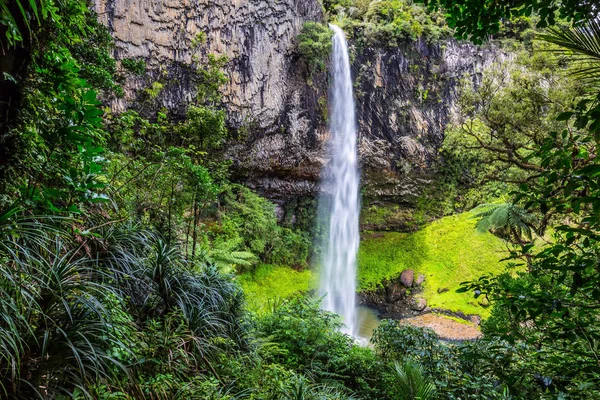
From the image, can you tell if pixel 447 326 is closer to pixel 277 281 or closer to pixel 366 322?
pixel 366 322

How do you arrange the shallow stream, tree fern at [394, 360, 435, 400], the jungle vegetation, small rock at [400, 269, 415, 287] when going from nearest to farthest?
the jungle vegetation
tree fern at [394, 360, 435, 400]
the shallow stream
small rock at [400, 269, 415, 287]

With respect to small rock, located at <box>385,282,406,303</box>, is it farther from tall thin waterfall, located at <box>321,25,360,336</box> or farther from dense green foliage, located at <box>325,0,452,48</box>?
dense green foliage, located at <box>325,0,452,48</box>

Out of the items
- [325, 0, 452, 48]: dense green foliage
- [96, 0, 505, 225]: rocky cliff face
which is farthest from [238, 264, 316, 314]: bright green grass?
[325, 0, 452, 48]: dense green foliage

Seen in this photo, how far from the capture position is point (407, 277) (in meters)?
13.4

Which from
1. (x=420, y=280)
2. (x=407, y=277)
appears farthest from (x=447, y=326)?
(x=407, y=277)

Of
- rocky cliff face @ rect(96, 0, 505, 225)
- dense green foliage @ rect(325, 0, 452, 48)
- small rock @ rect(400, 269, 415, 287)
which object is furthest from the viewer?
dense green foliage @ rect(325, 0, 452, 48)

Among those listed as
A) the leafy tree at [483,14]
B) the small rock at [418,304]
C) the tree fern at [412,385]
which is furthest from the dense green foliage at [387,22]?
the tree fern at [412,385]

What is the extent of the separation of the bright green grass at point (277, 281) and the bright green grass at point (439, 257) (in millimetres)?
2581

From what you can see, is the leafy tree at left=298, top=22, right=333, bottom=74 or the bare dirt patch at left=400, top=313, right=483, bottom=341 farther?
the leafy tree at left=298, top=22, right=333, bottom=74

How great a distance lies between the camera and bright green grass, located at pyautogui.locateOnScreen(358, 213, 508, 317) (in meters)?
12.4

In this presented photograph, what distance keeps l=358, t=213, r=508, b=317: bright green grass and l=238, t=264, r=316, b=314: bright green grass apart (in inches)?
102

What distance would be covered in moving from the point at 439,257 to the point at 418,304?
119 inches

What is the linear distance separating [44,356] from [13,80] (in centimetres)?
136

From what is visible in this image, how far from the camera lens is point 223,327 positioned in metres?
3.09
